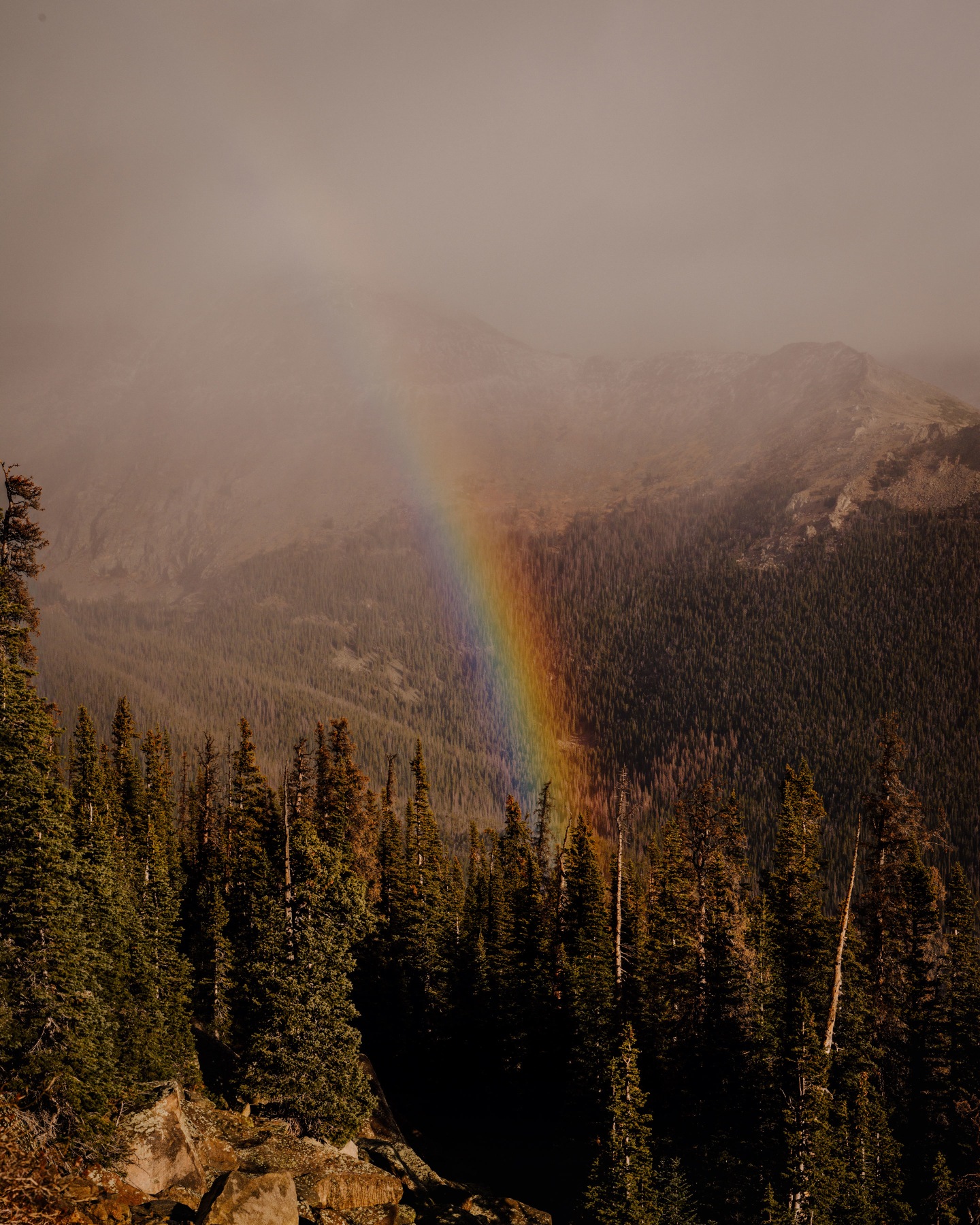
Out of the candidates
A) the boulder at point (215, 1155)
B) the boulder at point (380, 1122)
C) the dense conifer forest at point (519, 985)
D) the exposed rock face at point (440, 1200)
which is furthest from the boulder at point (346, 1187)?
the boulder at point (380, 1122)

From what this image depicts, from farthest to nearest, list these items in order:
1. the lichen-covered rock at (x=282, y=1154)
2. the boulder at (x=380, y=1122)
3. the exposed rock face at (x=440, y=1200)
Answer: the boulder at (x=380, y=1122), the exposed rock face at (x=440, y=1200), the lichen-covered rock at (x=282, y=1154)

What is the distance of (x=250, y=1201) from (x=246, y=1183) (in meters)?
0.59

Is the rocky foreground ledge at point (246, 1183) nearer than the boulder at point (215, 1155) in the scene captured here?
Yes

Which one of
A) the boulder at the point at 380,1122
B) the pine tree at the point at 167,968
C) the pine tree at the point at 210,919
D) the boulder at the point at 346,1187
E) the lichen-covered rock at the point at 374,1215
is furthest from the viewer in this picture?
the pine tree at the point at 210,919

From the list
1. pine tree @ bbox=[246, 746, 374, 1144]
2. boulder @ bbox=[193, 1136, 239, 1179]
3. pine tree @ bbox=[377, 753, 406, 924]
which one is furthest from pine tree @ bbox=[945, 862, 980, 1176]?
pine tree @ bbox=[377, 753, 406, 924]

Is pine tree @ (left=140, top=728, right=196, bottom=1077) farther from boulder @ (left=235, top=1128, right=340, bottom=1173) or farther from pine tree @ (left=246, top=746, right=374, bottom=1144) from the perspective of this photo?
boulder @ (left=235, top=1128, right=340, bottom=1173)

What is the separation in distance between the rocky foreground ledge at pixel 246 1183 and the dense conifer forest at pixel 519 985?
1.41 m

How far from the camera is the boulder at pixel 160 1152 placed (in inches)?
951

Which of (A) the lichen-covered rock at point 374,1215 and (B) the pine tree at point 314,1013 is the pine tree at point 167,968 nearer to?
(B) the pine tree at point 314,1013

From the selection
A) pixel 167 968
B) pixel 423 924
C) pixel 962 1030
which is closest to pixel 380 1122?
pixel 423 924

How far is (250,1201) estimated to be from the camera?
22.2 m

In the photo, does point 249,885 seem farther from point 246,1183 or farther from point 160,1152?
point 246,1183

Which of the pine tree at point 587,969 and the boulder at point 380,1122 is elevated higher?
the pine tree at point 587,969

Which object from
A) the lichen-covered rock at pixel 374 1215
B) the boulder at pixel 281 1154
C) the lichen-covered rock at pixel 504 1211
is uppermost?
the boulder at pixel 281 1154
